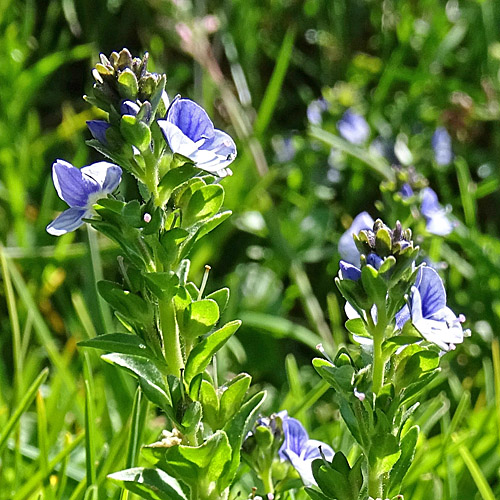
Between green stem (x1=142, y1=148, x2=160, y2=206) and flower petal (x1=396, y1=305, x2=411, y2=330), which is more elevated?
green stem (x1=142, y1=148, x2=160, y2=206)

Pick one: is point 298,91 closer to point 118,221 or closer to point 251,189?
point 251,189

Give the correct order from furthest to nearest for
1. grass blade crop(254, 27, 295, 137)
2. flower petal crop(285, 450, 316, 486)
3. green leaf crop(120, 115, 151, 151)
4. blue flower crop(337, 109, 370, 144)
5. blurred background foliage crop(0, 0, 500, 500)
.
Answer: blue flower crop(337, 109, 370, 144) < grass blade crop(254, 27, 295, 137) < blurred background foliage crop(0, 0, 500, 500) < flower petal crop(285, 450, 316, 486) < green leaf crop(120, 115, 151, 151)

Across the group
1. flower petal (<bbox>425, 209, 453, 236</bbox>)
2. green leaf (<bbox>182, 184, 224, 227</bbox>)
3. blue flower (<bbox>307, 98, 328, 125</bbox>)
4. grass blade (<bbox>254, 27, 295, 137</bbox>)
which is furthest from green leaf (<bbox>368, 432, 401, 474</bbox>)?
blue flower (<bbox>307, 98, 328, 125</bbox>)

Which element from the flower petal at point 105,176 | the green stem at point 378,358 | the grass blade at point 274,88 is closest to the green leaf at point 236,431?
the green stem at point 378,358

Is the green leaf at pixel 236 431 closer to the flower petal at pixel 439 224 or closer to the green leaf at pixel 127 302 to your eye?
the green leaf at pixel 127 302

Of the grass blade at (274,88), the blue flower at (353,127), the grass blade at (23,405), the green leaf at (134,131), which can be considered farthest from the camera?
the blue flower at (353,127)

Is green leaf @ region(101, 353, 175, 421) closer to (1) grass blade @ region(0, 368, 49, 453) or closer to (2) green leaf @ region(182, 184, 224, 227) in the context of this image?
(2) green leaf @ region(182, 184, 224, 227)

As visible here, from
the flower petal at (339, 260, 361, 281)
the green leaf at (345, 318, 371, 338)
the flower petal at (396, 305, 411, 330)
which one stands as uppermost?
the flower petal at (339, 260, 361, 281)
